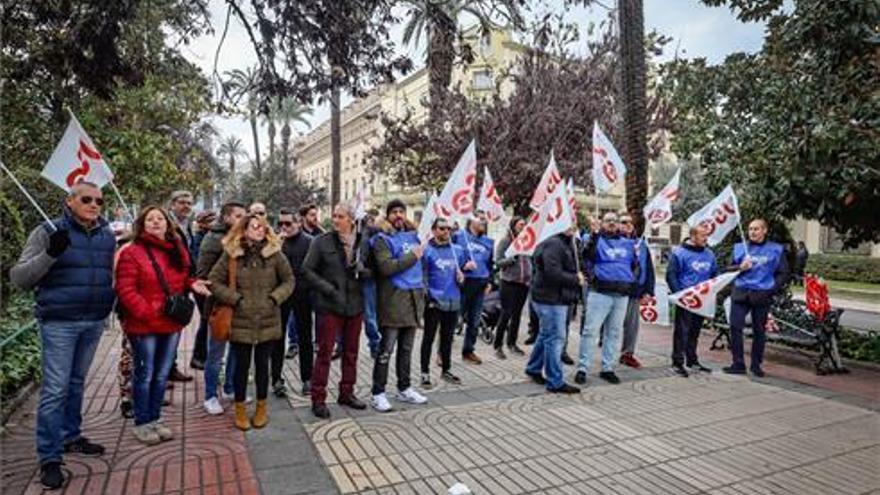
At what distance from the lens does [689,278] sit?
7.76 meters

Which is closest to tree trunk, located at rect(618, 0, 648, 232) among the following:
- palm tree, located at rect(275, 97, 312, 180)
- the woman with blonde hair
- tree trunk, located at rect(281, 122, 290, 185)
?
the woman with blonde hair

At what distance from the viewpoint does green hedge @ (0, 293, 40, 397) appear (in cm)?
598

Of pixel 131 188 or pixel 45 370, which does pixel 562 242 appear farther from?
pixel 131 188

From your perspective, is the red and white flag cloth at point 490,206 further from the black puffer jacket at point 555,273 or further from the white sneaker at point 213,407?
the white sneaker at point 213,407

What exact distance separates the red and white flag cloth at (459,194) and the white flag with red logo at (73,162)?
134 inches

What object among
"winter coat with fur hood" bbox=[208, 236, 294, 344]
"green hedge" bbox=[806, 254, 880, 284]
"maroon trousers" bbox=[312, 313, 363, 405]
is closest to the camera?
"winter coat with fur hood" bbox=[208, 236, 294, 344]

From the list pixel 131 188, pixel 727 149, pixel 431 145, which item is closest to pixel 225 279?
pixel 727 149

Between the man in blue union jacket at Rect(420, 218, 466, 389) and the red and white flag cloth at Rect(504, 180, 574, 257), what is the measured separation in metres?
0.82

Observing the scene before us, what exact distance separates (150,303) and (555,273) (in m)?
3.87

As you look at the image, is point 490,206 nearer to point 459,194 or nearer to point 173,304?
point 459,194

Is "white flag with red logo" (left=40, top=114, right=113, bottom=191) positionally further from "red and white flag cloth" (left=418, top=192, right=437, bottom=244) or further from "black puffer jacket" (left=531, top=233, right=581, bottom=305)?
"black puffer jacket" (left=531, top=233, right=581, bottom=305)

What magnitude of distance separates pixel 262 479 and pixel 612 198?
42623 millimetres

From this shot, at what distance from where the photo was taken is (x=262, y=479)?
13.9 ft

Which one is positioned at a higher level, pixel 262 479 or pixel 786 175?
pixel 786 175
